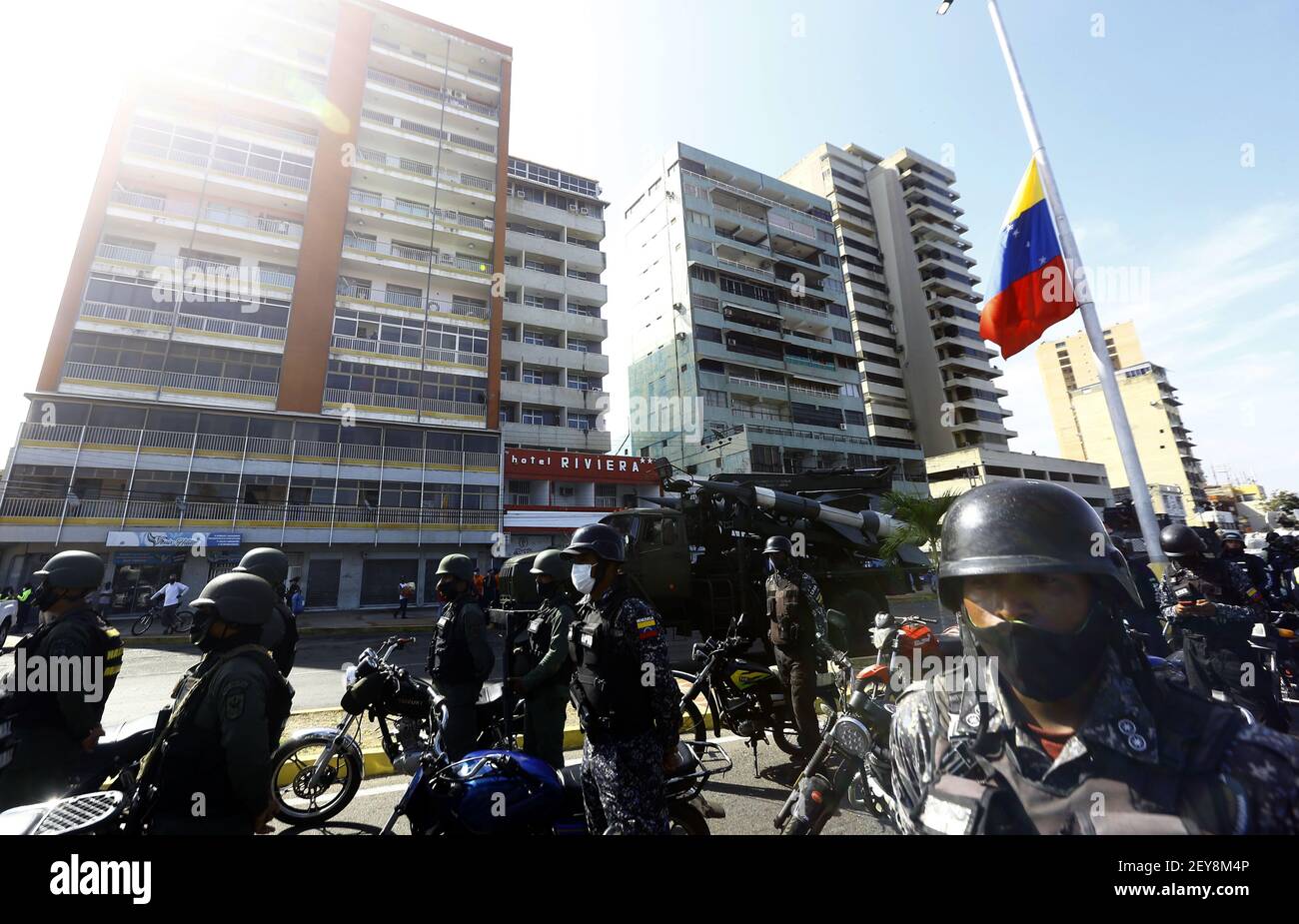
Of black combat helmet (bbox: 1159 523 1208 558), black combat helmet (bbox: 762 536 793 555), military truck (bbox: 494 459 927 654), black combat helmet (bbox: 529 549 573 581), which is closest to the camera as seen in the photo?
black combat helmet (bbox: 529 549 573 581)

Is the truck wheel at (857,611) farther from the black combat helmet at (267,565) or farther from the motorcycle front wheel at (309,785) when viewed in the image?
the black combat helmet at (267,565)

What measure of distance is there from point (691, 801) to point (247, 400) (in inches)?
1010

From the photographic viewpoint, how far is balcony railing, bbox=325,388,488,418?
74.4 ft

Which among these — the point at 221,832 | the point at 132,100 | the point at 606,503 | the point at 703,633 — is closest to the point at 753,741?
the point at 221,832

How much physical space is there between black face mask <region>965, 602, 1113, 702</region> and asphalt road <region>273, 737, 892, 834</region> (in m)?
2.30

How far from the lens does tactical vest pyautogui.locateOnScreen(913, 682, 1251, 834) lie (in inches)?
36.5

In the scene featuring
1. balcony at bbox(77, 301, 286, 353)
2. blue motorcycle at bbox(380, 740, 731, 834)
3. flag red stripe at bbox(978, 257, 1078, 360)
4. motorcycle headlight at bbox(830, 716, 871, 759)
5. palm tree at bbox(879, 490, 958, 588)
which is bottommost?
blue motorcycle at bbox(380, 740, 731, 834)

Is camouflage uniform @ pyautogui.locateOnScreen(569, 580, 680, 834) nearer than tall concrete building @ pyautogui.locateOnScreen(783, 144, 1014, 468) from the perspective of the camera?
Yes

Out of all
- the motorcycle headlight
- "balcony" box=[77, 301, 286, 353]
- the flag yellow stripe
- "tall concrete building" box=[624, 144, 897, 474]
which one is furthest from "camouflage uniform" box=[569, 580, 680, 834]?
"tall concrete building" box=[624, 144, 897, 474]

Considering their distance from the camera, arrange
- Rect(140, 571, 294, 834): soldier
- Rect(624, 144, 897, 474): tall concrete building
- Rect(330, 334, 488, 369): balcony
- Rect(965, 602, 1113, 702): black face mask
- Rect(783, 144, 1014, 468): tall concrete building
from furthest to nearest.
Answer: Rect(783, 144, 1014, 468): tall concrete building, Rect(624, 144, 897, 474): tall concrete building, Rect(330, 334, 488, 369): balcony, Rect(140, 571, 294, 834): soldier, Rect(965, 602, 1113, 702): black face mask

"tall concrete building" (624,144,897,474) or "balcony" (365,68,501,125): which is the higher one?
"balcony" (365,68,501,125)

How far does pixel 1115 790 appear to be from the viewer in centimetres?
97

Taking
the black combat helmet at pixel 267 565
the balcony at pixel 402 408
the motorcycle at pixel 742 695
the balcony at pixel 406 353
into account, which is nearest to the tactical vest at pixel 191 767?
the black combat helmet at pixel 267 565

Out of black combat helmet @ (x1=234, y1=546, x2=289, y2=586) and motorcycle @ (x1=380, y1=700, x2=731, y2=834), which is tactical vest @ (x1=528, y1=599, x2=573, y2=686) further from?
black combat helmet @ (x1=234, y1=546, x2=289, y2=586)
